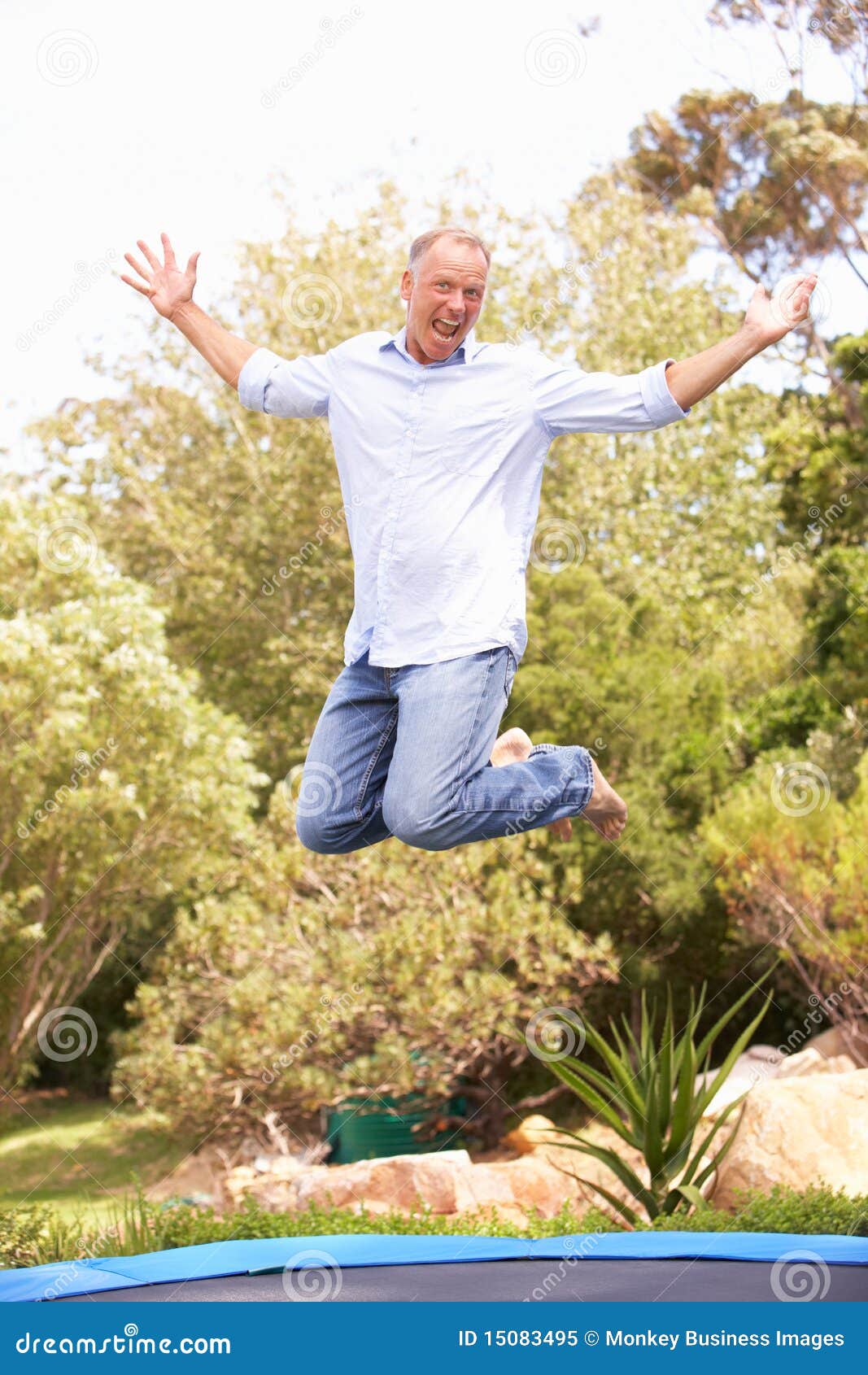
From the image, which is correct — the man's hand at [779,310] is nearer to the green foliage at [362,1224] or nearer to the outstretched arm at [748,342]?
the outstretched arm at [748,342]

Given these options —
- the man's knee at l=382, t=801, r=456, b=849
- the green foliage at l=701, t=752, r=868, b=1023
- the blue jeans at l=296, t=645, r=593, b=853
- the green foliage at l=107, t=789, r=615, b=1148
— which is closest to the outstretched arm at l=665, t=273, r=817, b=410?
the blue jeans at l=296, t=645, r=593, b=853

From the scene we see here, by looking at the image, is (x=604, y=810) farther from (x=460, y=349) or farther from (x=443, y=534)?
(x=460, y=349)

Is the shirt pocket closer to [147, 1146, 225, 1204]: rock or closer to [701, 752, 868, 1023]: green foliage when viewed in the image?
[701, 752, 868, 1023]: green foliage

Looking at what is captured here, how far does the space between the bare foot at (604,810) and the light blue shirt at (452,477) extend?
0.40 meters

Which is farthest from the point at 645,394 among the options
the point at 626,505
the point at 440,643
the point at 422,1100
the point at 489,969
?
the point at 626,505

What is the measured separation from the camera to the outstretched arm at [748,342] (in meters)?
2.71

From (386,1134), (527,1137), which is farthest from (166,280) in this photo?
(386,1134)

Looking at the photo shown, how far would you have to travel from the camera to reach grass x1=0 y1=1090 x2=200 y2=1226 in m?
11.9

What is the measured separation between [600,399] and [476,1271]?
2.62 metres

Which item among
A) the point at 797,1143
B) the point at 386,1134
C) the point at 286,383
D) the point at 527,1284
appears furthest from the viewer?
the point at 386,1134

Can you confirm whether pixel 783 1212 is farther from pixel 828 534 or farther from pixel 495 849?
pixel 828 534

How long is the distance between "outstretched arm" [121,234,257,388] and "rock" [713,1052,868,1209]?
459cm

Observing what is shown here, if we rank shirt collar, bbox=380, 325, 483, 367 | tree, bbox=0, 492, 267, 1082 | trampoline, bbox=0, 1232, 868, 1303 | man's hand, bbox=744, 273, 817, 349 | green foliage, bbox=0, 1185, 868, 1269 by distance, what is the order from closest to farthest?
man's hand, bbox=744, 273, 817, 349, shirt collar, bbox=380, 325, 483, 367, trampoline, bbox=0, 1232, 868, 1303, green foliage, bbox=0, 1185, 868, 1269, tree, bbox=0, 492, 267, 1082

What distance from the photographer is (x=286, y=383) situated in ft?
10.4
